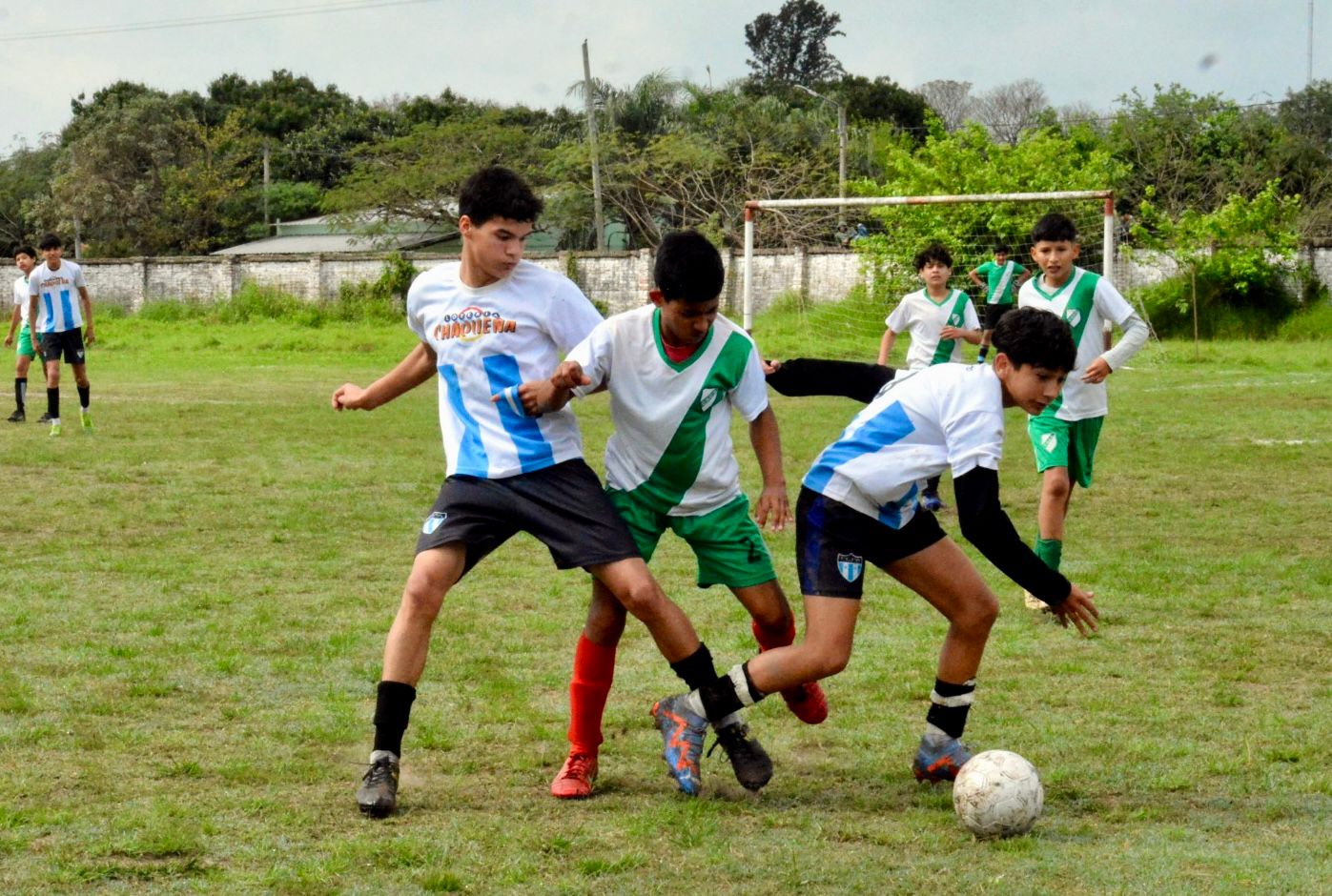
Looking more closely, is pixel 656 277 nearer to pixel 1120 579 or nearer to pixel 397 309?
pixel 1120 579

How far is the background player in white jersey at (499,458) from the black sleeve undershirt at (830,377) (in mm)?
669

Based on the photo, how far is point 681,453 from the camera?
190 inches

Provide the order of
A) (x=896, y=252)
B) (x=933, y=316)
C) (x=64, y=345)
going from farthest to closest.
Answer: (x=896, y=252) → (x=64, y=345) → (x=933, y=316)

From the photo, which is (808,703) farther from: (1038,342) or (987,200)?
(987,200)

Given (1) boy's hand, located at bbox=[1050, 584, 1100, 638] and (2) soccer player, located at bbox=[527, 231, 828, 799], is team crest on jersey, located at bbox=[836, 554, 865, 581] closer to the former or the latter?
(2) soccer player, located at bbox=[527, 231, 828, 799]

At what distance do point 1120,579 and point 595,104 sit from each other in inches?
1664

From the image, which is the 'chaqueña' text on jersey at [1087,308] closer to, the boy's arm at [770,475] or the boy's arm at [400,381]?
the boy's arm at [770,475]

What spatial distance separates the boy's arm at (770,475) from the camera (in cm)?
488

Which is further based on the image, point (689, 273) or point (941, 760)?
point (941, 760)

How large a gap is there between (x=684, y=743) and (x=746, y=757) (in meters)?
0.20

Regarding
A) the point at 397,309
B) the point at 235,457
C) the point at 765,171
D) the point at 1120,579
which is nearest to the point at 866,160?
the point at 765,171

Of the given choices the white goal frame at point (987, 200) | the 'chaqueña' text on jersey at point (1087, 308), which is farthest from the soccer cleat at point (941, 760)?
the white goal frame at point (987, 200)

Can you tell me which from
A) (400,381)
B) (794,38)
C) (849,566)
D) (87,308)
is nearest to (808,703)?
(849,566)

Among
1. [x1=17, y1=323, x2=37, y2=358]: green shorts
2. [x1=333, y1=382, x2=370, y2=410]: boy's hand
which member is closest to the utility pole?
[x1=17, y1=323, x2=37, y2=358]: green shorts
